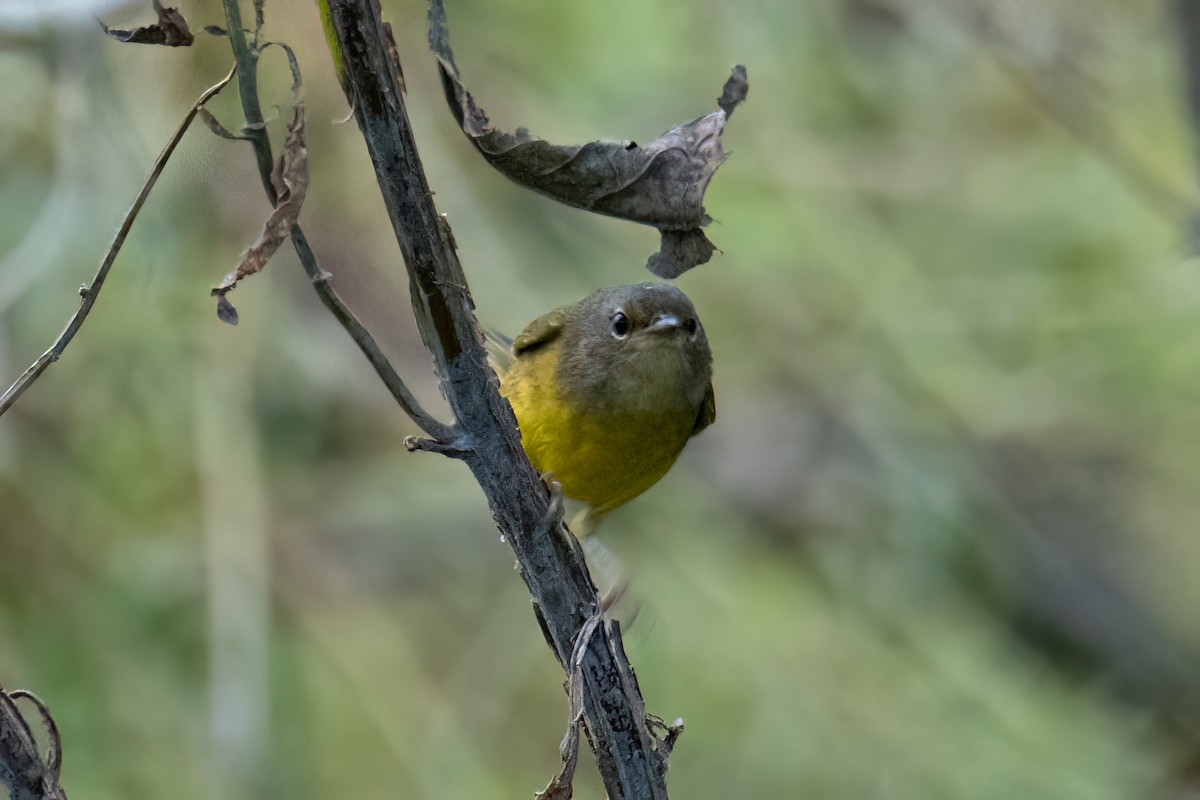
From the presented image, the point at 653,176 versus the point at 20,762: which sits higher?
the point at 653,176

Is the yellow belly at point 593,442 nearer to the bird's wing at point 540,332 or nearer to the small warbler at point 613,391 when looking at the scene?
the small warbler at point 613,391

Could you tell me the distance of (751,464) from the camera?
664cm

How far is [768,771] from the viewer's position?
5.88 m

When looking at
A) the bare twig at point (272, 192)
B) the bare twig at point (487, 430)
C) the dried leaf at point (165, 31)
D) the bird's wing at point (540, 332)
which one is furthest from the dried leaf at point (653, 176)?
the bird's wing at point (540, 332)

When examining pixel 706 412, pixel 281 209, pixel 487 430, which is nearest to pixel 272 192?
pixel 281 209

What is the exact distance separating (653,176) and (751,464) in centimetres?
487

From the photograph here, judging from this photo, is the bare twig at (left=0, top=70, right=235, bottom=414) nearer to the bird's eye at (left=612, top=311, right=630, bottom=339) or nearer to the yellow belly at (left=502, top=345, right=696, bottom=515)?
the yellow belly at (left=502, top=345, right=696, bottom=515)

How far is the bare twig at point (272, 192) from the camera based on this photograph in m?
1.62

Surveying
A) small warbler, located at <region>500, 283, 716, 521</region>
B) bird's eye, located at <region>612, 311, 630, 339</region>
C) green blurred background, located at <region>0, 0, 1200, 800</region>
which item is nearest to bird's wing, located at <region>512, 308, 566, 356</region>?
small warbler, located at <region>500, 283, 716, 521</region>

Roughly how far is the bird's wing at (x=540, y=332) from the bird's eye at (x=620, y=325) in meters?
0.18

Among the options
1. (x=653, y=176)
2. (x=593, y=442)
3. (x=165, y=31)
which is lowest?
(x=165, y=31)

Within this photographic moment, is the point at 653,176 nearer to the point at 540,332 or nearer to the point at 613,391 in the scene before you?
the point at 613,391

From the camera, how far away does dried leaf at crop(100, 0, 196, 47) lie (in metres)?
1.58

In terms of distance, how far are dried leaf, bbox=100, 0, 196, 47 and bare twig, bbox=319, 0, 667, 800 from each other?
0.24m
